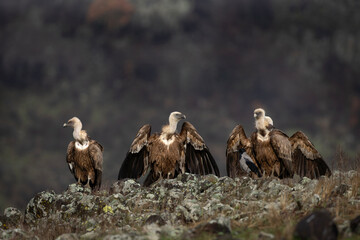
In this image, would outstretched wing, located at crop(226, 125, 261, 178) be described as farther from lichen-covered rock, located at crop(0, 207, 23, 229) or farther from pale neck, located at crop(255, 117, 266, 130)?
lichen-covered rock, located at crop(0, 207, 23, 229)

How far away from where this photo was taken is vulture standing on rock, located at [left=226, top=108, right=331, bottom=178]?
1178 cm

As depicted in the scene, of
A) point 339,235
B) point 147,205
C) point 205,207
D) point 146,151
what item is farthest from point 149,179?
point 339,235

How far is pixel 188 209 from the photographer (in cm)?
830

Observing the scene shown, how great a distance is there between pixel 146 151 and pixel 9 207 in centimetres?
384

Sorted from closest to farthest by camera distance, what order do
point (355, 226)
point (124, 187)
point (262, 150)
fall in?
point (355, 226)
point (124, 187)
point (262, 150)

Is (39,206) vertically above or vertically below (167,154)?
below

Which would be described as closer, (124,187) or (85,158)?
(124,187)

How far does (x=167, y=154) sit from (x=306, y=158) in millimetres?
3407

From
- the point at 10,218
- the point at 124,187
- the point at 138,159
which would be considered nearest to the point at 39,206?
the point at 10,218

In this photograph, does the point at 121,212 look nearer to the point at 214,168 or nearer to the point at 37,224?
the point at 37,224

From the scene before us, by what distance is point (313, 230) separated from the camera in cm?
A: 586

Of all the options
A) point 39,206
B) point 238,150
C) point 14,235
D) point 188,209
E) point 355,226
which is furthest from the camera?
point 238,150

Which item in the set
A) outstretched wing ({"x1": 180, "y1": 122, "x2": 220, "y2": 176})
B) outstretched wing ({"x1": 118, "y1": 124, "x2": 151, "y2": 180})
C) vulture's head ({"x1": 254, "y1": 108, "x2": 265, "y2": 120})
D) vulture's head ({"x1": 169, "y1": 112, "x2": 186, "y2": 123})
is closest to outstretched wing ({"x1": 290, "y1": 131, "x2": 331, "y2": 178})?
vulture's head ({"x1": 254, "y1": 108, "x2": 265, "y2": 120})

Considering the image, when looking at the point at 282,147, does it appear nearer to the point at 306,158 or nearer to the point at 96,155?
the point at 306,158
